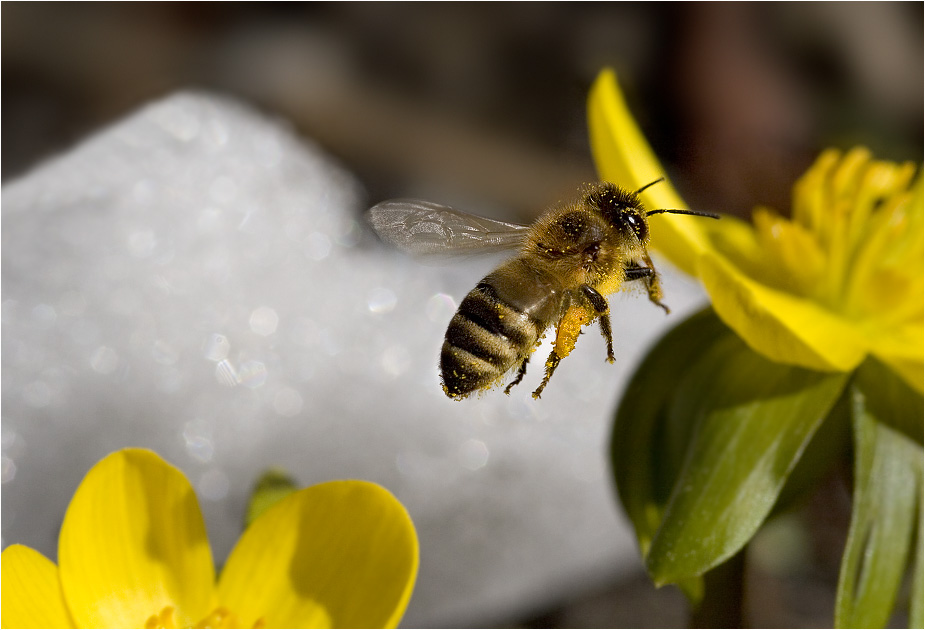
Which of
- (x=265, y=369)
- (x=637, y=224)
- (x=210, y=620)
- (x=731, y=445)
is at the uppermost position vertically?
(x=637, y=224)

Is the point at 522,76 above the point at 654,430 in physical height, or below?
below

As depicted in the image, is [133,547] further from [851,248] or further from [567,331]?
[851,248]

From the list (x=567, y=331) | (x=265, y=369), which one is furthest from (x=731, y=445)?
(x=265, y=369)

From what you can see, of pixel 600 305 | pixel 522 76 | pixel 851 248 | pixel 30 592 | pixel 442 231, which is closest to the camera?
pixel 30 592

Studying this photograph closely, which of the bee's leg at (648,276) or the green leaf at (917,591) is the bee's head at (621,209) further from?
the green leaf at (917,591)

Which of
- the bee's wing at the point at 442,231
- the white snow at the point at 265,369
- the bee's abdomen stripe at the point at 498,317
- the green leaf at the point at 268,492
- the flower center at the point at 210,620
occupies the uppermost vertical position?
the bee's abdomen stripe at the point at 498,317

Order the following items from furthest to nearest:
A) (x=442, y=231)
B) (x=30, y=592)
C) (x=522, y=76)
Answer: (x=522, y=76), (x=442, y=231), (x=30, y=592)

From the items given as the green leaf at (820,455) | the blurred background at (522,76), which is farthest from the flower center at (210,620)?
the blurred background at (522,76)

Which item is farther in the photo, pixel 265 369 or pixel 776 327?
pixel 265 369
